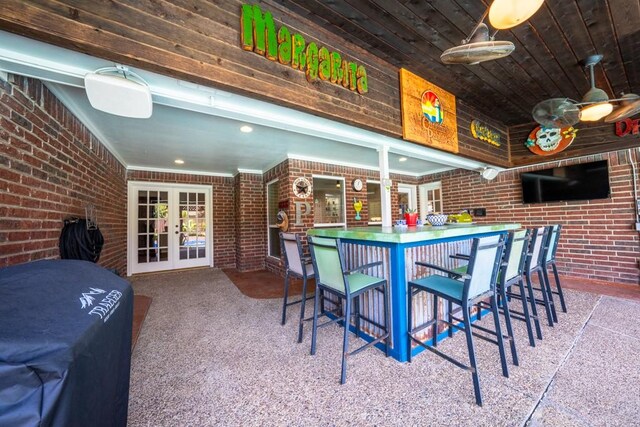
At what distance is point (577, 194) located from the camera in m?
3.90

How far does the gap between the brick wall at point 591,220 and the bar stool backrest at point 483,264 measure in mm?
3786

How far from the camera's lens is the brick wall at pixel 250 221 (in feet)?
17.1

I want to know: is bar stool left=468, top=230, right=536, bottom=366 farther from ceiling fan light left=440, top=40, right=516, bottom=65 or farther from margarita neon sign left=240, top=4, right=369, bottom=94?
margarita neon sign left=240, top=4, right=369, bottom=94

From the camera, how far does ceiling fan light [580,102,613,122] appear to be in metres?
2.63

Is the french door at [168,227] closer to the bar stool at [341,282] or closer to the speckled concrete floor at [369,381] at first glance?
the speckled concrete floor at [369,381]

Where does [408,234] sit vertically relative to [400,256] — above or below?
above

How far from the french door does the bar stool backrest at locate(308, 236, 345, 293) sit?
4433 millimetres

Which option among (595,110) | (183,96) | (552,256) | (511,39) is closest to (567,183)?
(595,110)

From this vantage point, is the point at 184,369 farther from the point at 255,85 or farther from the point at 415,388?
the point at 255,85

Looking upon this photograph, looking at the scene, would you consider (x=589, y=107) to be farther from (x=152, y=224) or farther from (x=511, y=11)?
(x=152, y=224)

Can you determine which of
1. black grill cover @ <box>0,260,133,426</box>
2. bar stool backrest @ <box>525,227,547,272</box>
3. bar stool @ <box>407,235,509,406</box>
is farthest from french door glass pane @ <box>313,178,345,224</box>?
black grill cover @ <box>0,260,133,426</box>

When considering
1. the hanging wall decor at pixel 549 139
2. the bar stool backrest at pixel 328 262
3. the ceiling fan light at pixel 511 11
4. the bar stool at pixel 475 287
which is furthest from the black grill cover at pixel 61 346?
the hanging wall decor at pixel 549 139

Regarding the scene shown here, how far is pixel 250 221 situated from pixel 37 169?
3.65 meters

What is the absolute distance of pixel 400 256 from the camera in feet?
5.92
